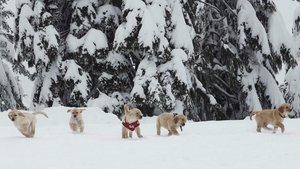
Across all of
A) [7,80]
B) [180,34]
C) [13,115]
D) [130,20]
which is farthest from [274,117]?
[7,80]

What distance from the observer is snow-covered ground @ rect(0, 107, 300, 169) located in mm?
6777

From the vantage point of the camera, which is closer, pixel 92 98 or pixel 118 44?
pixel 118 44

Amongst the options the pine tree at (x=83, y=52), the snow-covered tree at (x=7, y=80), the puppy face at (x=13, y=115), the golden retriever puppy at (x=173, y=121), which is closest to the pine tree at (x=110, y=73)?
the pine tree at (x=83, y=52)

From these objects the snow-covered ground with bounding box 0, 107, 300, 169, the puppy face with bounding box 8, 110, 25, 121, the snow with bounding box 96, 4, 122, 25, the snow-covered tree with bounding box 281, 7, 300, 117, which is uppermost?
the snow with bounding box 96, 4, 122, 25

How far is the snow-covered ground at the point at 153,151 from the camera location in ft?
22.2

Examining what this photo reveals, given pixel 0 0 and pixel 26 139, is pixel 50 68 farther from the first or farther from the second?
pixel 26 139

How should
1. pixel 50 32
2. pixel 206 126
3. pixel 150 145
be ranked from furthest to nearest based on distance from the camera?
pixel 50 32
pixel 206 126
pixel 150 145

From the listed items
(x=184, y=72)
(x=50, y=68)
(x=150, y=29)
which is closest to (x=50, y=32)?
(x=50, y=68)

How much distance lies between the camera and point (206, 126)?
1202 cm

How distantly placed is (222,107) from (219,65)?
2022 millimetres

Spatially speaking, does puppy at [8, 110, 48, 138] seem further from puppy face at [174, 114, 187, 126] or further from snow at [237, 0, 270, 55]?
snow at [237, 0, 270, 55]

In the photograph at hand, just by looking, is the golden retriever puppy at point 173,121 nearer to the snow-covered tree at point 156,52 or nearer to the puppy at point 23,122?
the puppy at point 23,122

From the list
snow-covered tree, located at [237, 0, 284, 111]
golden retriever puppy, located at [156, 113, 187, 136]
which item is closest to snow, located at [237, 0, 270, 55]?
snow-covered tree, located at [237, 0, 284, 111]

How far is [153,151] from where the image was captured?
7.93 meters
